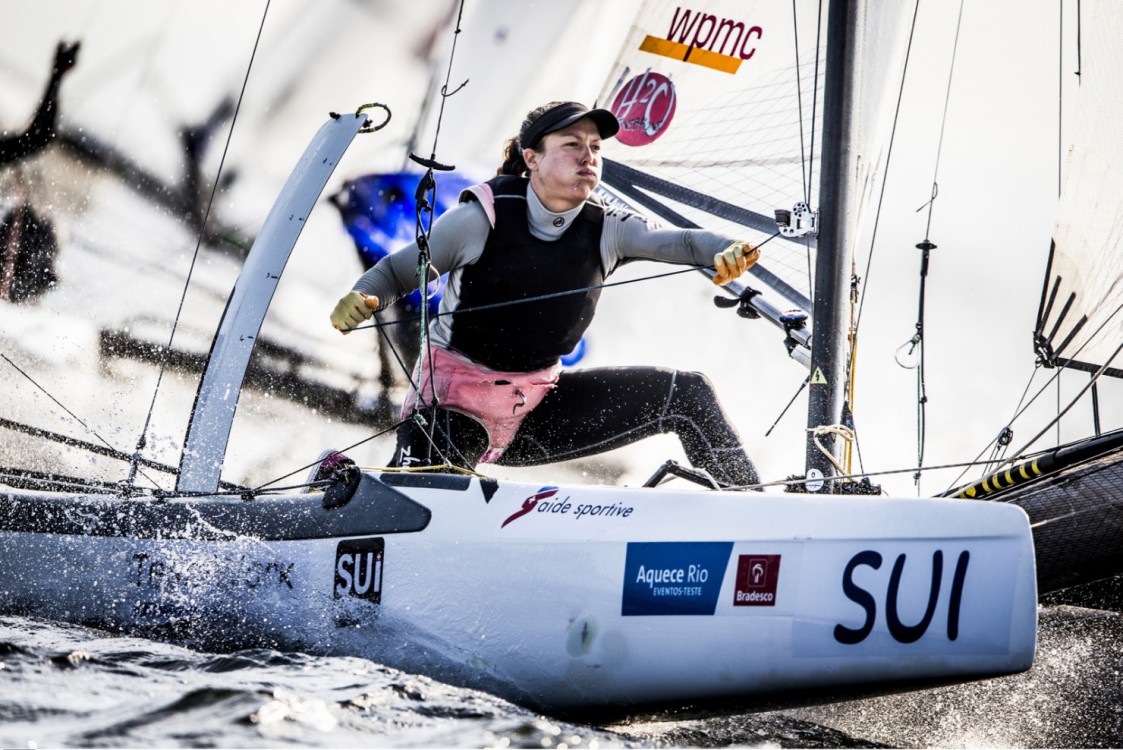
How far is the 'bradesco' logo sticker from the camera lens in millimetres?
1483

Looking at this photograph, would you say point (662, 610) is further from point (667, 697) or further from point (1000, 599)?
point (1000, 599)

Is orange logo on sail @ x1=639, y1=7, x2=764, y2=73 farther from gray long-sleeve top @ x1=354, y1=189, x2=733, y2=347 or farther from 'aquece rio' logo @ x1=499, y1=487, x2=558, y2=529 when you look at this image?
'aquece rio' logo @ x1=499, y1=487, x2=558, y2=529

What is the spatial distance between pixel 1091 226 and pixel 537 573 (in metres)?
2.30

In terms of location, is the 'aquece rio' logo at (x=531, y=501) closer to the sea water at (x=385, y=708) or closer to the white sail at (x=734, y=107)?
the sea water at (x=385, y=708)

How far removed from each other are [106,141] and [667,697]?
3336 mm

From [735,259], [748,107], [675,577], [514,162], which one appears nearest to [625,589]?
[675,577]

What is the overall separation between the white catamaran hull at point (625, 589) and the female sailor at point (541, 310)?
1.25 feet

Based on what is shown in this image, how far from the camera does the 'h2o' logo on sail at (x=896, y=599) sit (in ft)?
4.66

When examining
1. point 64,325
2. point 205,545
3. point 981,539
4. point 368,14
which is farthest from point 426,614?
point 368,14

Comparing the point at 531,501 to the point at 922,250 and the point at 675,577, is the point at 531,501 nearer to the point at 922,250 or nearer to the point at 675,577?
the point at 675,577

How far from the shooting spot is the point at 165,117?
407 centimetres

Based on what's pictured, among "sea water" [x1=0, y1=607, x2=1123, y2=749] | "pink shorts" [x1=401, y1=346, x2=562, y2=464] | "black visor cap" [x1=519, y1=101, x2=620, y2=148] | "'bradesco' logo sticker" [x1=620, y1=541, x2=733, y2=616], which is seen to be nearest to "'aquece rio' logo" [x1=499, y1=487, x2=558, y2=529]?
"'bradesco' logo sticker" [x1=620, y1=541, x2=733, y2=616]

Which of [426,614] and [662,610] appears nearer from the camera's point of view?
[662,610]

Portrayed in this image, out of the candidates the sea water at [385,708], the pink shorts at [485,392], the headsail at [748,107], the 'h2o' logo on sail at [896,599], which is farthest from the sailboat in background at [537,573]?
the headsail at [748,107]
